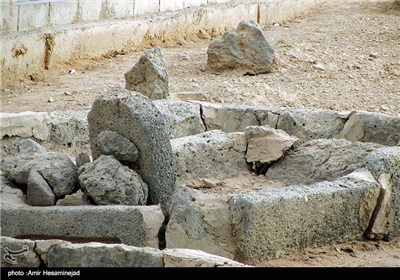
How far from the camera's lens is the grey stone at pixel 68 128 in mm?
6277

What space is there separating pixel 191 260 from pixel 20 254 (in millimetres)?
755

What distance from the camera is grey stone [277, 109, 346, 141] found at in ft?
21.3

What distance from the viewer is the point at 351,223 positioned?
5.32m

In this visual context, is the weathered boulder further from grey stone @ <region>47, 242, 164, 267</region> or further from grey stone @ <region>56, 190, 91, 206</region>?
grey stone @ <region>47, 242, 164, 267</region>

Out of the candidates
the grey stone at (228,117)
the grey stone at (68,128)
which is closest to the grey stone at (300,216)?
the grey stone at (228,117)

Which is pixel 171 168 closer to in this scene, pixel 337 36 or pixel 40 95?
pixel 40 95

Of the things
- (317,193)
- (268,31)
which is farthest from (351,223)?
(268,31)

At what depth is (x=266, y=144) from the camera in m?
6.12

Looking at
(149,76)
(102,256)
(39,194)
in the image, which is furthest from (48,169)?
(149,76)

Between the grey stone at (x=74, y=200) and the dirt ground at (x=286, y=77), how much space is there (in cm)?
288

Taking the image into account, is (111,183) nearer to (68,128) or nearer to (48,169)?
(48,169)

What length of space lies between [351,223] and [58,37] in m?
5.20

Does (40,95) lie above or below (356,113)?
below

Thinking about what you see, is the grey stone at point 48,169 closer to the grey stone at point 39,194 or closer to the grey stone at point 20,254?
the grey stone at point 39,194
